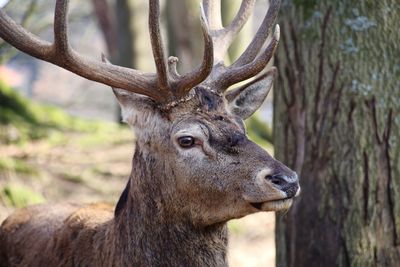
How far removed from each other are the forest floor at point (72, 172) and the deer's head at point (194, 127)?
3.33 m

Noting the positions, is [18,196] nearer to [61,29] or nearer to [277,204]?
[61,29]

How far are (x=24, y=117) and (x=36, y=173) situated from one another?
55.3 inches

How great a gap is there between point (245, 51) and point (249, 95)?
11.6 inches

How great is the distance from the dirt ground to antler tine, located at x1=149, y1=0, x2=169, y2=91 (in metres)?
3.68

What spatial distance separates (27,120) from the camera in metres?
9.70

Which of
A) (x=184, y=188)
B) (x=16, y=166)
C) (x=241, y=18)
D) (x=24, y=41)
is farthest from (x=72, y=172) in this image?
(x=184, y=188)

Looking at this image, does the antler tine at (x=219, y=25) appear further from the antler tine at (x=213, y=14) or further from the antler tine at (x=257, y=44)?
the antler tine at (x=257, y=44)

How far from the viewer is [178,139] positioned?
14.8 ft

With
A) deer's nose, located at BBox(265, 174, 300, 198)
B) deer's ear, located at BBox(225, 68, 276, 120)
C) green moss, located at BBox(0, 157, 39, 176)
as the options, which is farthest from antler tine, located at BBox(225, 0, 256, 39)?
green moss, located at BBox(0, 157, 39, 176)

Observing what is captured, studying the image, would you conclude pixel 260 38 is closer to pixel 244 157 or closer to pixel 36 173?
pixel 244 157

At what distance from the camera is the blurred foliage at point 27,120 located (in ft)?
30.5

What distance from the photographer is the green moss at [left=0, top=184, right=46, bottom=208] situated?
25.9 feet

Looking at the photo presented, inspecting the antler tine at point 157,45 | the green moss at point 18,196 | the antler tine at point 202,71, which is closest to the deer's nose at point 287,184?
the antler tine at point 202,71

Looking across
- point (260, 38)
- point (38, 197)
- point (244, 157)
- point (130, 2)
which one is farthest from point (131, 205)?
point (130, 2)
